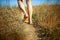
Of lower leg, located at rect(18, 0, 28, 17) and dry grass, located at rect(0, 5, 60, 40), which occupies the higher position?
lower leg, located at rect(18, 0, 28, 17)

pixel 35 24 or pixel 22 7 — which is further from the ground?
pixel 22 7

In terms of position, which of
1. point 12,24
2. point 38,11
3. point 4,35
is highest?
point 38,11

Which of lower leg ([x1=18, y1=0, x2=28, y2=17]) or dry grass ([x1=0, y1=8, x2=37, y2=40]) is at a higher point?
lower leg ([x1=18, y1=0, x2=28, y2=17])

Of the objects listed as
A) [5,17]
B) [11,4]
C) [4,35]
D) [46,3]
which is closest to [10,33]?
[4,35]

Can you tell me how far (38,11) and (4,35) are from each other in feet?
1.43

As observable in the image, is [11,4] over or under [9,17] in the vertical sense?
over

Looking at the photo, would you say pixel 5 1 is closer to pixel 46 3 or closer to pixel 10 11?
pixel 10 11

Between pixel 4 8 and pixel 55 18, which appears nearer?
pixel 55 18

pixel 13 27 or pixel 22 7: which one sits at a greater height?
pixel 22 7

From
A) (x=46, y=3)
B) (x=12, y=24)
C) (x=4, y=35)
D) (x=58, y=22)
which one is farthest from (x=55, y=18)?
(x=4, y=35)

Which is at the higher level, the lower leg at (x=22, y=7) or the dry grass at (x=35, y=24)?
the lower leg at (x=22, y=7)

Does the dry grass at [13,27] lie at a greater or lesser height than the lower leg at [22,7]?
lesser

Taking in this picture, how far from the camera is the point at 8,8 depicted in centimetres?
180

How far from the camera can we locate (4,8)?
71.4 inches
